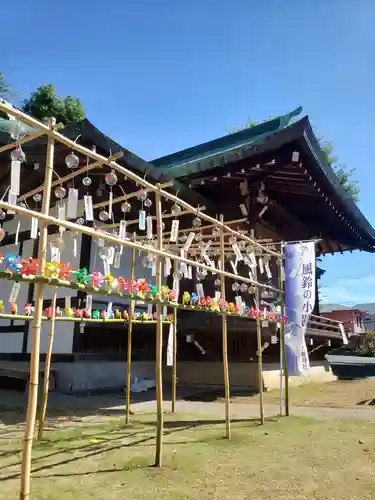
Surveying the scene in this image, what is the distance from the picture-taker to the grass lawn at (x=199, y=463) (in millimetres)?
3605

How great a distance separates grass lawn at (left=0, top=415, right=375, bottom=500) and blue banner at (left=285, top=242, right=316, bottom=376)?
1365mm

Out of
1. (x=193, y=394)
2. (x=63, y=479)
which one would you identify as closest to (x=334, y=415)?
(x=193, y=394)

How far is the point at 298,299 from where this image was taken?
7.69 meters

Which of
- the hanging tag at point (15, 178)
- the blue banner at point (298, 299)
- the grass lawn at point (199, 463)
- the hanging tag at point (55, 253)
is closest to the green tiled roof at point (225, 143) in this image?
the blue banner at point (298, 299)

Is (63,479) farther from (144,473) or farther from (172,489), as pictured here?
(172,489)

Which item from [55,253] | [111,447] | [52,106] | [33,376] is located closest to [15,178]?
[55,253]

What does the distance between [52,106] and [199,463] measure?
84.4ft

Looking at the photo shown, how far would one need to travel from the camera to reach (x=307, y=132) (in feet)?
31.1

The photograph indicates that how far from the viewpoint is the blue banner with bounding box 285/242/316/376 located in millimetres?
7488

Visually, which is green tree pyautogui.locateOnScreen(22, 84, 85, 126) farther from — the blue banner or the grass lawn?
the grass lawn

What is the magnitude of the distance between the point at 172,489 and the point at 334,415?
4817mm

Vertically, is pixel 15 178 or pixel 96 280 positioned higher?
pixel 15 178

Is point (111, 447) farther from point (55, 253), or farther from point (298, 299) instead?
point (298, 299)

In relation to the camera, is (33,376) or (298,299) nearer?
(33,376)
